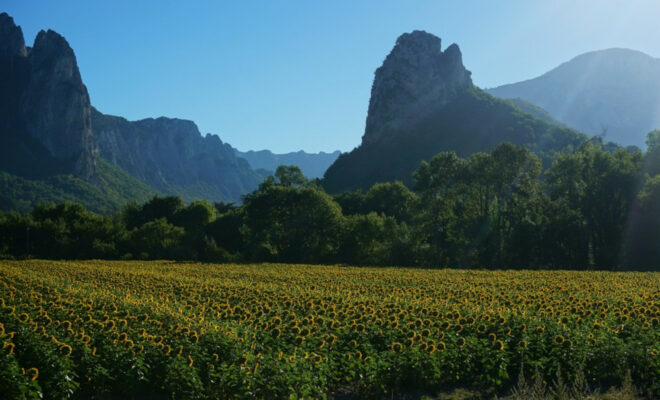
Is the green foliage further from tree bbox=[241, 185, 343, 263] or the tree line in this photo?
tree bbox=[241, 185, 343, 263]

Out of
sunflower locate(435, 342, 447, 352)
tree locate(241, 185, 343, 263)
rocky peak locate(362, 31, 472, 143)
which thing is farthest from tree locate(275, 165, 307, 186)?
rocky peak locate(362, 31, 472, 143)

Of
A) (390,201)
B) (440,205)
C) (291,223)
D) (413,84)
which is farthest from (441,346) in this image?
(413,84)

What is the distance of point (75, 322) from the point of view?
12.6 metres

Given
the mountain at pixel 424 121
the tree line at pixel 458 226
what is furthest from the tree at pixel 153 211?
the mountain at pixel 424 121

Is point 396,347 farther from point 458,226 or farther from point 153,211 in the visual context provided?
point 153,211

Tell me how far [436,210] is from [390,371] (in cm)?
4983

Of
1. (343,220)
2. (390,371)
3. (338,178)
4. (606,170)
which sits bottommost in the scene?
(390,371)

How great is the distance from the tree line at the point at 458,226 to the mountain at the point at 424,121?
63526 millimetres

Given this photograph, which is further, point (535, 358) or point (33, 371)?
point (535, 358)

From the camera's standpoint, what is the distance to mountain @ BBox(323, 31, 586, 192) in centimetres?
12850

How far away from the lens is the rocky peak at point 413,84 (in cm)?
16975

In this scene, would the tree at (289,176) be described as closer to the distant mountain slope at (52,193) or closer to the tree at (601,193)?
the tree at (601,193)

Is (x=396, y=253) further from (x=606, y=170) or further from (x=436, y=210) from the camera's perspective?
(x=606, y=170)

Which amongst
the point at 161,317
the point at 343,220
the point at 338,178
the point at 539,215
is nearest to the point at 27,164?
the point at 338,178
